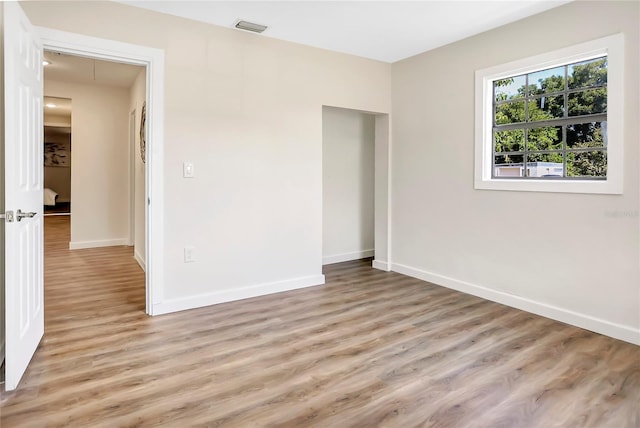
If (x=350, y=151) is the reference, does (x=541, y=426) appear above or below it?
below

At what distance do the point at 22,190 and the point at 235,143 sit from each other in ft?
5.62

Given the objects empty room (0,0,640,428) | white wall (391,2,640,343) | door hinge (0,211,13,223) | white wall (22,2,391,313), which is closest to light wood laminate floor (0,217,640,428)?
empty room (0,0,640,428)

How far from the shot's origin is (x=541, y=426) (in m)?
1.80

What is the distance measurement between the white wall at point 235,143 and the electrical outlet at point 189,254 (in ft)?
0.11

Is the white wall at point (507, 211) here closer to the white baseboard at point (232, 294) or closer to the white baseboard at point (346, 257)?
the white baseboard at point (346, 257)

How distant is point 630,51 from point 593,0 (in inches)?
19.1

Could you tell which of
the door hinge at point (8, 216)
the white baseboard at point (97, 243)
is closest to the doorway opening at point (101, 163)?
the white baseboard at point (97, 243)

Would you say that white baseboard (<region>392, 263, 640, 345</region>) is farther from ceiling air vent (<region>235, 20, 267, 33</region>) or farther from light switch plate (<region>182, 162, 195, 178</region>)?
ceiling air vent (<region>235, 20, 267, 33</region>)

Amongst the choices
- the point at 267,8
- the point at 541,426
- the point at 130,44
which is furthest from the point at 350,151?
the point at 541,426

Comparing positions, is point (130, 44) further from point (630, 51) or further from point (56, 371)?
point (630, 51)

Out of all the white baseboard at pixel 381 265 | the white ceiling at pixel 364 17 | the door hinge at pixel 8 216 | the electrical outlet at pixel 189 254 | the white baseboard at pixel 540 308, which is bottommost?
the white baseboard at pixel 540 308

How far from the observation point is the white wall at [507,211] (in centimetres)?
275

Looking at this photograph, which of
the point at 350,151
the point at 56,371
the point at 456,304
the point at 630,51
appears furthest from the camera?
the point at 350,151

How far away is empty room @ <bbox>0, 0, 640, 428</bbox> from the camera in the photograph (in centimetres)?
205
